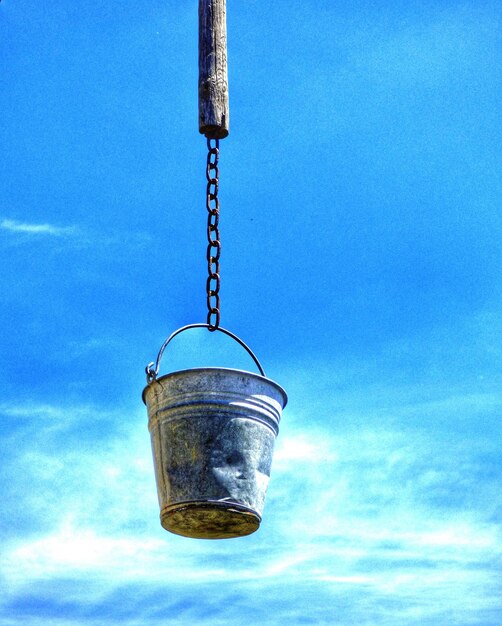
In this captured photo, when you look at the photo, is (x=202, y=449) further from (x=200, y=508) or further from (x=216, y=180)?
(x=216, y=180)

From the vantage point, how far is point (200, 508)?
3.86 meters

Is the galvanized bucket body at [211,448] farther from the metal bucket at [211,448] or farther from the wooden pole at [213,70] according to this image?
the wooden pole at [213,70]

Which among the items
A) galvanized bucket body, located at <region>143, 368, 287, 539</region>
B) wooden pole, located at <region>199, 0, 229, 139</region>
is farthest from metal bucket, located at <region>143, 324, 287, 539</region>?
wooden pole, located at <region>199, 0, 229, 139</region>

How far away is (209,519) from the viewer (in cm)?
395

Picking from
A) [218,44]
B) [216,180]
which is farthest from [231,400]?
[218,44]

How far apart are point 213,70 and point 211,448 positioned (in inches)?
66.7

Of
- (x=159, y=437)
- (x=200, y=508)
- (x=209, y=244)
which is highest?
(x=209, y=244)

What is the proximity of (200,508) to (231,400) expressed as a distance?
45 cm

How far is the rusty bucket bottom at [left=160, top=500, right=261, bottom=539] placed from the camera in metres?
3.87

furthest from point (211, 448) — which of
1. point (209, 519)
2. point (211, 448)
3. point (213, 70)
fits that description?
point (213, 70)

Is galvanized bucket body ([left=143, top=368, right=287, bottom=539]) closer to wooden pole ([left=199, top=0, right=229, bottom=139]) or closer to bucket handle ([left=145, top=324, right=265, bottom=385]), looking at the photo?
bucket handle ([left=145, top=324, right=265, bottom=385])

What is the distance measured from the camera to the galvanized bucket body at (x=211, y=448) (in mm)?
3867

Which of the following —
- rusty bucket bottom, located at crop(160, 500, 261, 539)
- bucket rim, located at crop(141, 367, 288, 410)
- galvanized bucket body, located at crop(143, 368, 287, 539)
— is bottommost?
rusty bucket bottom, located at crop(160, 500, 261, 539)

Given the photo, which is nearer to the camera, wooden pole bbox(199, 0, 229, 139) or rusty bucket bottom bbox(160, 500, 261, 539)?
rusty bucket bottom bbox(160, 500, 261, 539)
